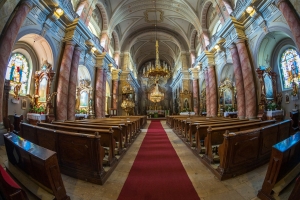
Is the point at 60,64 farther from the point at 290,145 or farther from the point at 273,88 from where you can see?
the point at 273,88

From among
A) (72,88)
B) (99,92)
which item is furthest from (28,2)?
(99,92)

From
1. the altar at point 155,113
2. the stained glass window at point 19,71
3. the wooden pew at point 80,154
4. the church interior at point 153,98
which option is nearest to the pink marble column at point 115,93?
the church interior at point 153,98

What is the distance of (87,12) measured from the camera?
30.7ft

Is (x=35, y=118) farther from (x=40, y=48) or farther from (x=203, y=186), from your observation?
(x=203, y=186)

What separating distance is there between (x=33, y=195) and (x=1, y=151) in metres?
2.85

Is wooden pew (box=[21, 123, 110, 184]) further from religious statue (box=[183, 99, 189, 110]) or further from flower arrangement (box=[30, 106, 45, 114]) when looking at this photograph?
religious statue (box=[183, 99, 189, 110])

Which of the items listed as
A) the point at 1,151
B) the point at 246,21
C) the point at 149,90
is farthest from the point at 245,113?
the point at 149,90

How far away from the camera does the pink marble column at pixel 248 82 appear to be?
23.2 ft

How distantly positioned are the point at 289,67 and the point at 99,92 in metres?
12.7

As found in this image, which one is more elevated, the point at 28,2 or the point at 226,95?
the point at 28,2

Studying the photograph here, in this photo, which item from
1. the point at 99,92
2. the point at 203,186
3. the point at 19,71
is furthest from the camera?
the point at 99,92

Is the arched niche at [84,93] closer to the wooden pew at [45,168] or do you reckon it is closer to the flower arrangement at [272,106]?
the wooden pew at [45,168]

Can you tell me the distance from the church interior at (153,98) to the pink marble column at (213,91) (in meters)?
0.09

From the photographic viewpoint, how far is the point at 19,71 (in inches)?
270
